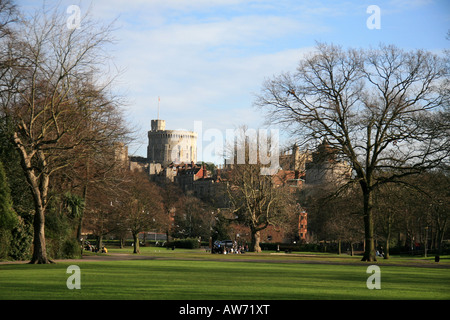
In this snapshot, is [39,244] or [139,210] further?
[139,210]

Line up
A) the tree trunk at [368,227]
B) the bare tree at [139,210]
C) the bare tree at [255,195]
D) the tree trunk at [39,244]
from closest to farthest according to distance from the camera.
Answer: the tree trunk at [39,244], the tree trunk at [368,227], the bare tree at [255,195], the bare tree at [139,210]

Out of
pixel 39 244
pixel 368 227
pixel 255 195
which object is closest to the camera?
pixel 39 244

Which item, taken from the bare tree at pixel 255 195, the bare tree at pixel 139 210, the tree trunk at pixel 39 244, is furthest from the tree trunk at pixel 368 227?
the bare tree at pixel 139 210

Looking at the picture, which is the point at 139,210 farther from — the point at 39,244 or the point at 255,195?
the point at 39,244

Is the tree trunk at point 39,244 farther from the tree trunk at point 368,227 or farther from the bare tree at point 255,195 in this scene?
the bare tree at point 255,195

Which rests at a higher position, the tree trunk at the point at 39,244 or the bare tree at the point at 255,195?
the bare tree at the point at 255,195

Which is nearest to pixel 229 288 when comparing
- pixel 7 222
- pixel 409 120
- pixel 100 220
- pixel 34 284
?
pixel 34 284

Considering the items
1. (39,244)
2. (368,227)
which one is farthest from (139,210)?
(39,244)

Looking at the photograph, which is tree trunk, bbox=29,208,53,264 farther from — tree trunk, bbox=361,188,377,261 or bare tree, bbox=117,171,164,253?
bare tree, bbox=117,171,164,253

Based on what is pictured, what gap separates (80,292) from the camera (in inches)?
617

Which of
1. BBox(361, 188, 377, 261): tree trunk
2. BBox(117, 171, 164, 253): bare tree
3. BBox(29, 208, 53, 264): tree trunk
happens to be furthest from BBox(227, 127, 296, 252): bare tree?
BBox(29, 208, 53, 264): tree trunk

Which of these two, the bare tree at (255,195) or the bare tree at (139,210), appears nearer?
the bare tree at (255,195)
